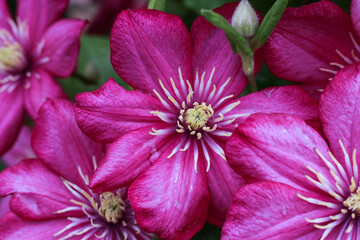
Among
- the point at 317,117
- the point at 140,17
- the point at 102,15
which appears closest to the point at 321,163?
the point at 317,117

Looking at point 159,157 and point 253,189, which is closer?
point 253,189

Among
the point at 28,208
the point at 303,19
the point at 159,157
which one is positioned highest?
the point at 303,19

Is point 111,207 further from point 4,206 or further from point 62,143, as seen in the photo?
point 4,206

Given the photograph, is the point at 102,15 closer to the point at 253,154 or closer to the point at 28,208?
the point at 28,208

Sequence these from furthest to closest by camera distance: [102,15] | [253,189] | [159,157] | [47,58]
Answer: [102,15], [47,58], [159,157], [253,189]

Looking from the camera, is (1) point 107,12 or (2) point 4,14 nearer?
(2) point 4,14

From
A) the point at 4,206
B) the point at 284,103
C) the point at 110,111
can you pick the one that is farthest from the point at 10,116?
the point at 284,103

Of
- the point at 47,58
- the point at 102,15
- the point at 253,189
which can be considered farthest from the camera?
the point at 102,15
